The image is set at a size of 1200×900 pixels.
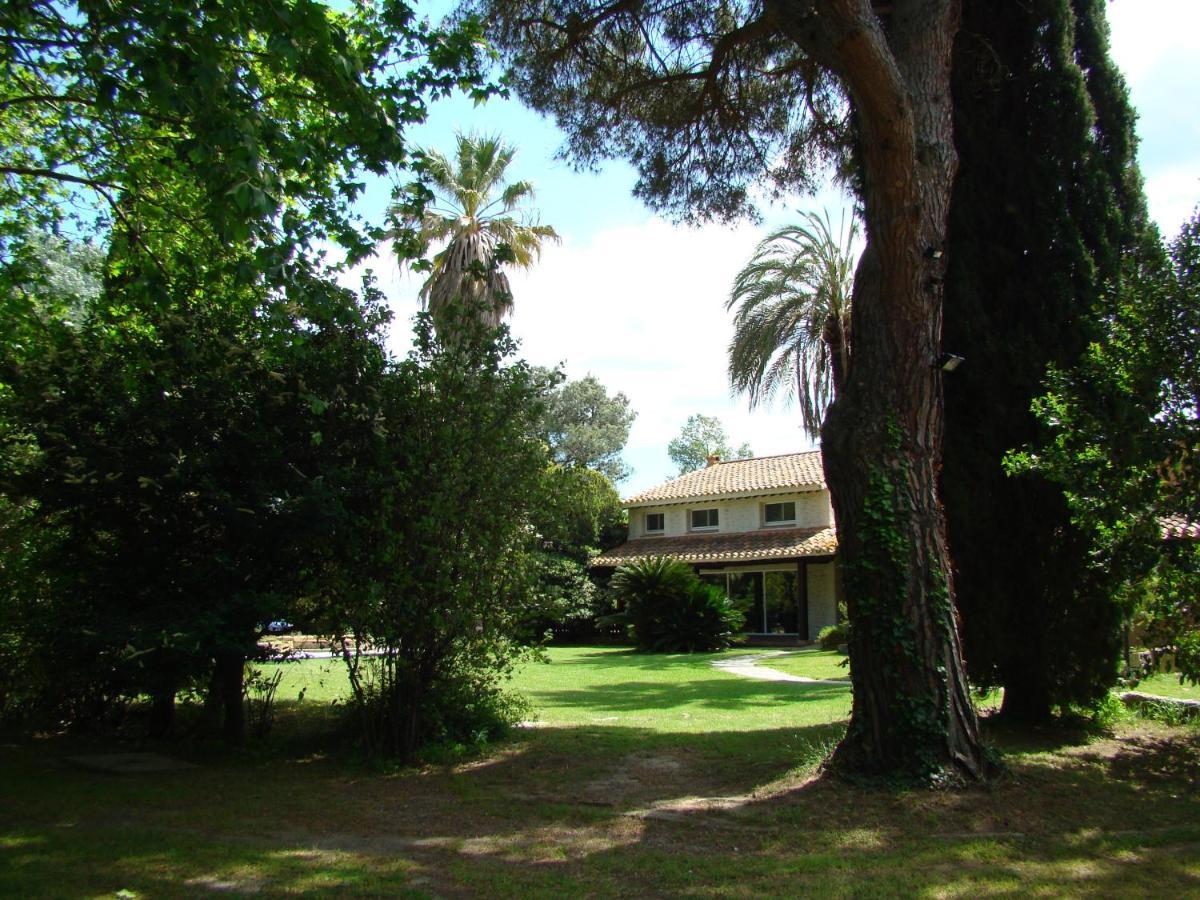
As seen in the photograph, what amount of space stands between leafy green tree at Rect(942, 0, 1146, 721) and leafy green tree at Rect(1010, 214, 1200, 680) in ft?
2.55

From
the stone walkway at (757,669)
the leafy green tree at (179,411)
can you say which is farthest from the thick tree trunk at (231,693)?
the stone walkway at (757,669)

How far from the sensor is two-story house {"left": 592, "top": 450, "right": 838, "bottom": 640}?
2964 centimetres

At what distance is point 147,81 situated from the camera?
587 cm

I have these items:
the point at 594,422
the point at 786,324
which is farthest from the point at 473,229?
the point at 594,422

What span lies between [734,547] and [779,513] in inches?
88.4

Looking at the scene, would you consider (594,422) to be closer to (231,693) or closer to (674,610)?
(674,610)

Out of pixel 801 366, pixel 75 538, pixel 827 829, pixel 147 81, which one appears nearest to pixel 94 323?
pixel 75 538

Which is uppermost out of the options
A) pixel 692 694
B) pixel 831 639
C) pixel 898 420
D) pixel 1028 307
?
pixel 1028 307

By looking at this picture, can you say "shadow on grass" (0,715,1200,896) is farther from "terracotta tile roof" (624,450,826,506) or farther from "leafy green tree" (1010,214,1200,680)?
"terracotta tile roof" (624,450,826,506)

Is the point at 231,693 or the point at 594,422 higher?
the point at 594,422

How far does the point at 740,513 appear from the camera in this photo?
32906mm

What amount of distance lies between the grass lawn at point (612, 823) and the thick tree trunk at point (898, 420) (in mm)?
546

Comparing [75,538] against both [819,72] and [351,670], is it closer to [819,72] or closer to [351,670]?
[351,670]

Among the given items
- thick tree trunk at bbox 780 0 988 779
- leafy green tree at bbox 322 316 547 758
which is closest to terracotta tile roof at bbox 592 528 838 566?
leafy green tree at bbox 322 316 547 758
